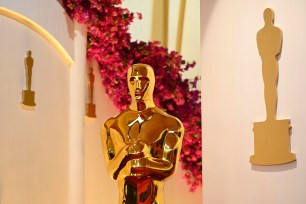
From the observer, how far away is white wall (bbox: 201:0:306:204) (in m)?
3.45

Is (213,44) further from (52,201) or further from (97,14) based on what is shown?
(52,201)

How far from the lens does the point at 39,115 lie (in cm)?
500

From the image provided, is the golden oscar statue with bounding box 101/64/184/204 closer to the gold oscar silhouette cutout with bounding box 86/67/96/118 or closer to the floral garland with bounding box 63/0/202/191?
the floral garland with bounding box 63/0/202/191

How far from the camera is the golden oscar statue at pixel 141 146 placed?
10.8ft

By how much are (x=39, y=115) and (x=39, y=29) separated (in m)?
0.75

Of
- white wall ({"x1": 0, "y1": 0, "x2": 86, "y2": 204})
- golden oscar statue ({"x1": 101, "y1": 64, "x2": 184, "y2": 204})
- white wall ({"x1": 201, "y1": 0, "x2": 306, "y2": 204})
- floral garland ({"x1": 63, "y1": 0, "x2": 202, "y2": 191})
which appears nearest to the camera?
golden oscar statue ({"x1": 101, "y1": 64, "x2": 184, "y2": 204})

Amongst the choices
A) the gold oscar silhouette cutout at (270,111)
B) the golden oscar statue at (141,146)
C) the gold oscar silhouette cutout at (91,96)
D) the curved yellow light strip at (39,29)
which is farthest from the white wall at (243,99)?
the gold oscar silhouette cutout at (91,96)

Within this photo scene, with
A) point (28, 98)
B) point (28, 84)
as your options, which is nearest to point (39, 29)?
point (28, 84)

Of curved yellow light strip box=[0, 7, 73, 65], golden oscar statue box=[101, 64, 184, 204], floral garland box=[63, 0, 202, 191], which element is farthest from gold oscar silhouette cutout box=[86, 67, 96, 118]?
golden oscar statue box=[101, 64, 184, 204]

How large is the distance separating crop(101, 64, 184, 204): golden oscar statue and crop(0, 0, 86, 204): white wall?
4.47 feet

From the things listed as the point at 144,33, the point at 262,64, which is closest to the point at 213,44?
the point at 262,64

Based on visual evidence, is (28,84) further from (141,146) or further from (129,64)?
(141,146)

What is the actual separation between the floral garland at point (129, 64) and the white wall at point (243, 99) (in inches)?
59.4

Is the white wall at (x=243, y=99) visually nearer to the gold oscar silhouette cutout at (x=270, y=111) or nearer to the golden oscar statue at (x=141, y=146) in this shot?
the gold oscar silhouette cutout at (x=270, y=111)
